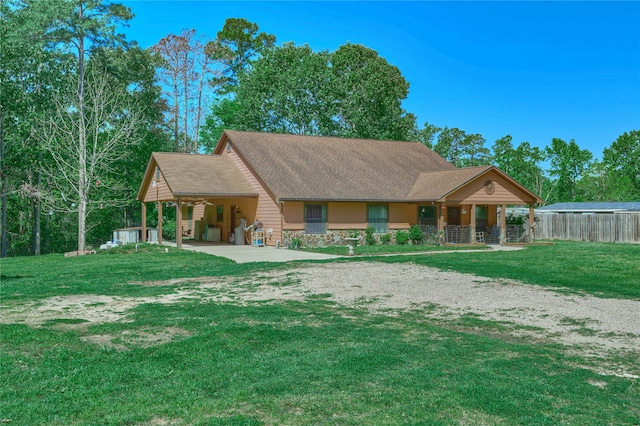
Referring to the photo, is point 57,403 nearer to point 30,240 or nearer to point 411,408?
point 411,408

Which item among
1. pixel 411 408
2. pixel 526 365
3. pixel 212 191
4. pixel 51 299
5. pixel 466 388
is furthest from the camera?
pixel 212 191

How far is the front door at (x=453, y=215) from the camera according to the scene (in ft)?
104

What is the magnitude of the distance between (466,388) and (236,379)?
2362 mm

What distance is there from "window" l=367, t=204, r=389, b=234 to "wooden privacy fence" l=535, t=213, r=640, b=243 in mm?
11984

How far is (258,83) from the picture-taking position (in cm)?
3972

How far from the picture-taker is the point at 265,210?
27.6 m

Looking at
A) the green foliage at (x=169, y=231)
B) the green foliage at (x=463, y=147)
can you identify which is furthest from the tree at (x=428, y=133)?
the green foliage at (x=169, y=231)

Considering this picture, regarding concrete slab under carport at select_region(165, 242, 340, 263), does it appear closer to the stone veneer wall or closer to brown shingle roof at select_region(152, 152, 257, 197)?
the stone veneer wall

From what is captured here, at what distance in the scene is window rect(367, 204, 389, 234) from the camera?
29047mm

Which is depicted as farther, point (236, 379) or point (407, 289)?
point (407, 289)

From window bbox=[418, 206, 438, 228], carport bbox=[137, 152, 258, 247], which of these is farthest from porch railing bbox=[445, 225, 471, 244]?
carport bbox=[137, 152, 258, 247]

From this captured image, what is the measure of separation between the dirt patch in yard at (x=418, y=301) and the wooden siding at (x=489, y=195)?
1281cm

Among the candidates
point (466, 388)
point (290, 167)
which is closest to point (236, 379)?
point (466, 388)

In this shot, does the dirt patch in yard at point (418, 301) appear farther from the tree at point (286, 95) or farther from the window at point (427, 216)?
the tree at point (286, 95)
